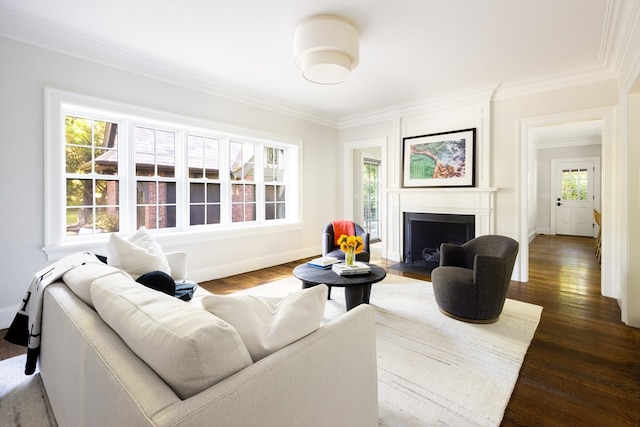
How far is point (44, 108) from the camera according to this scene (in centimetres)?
283

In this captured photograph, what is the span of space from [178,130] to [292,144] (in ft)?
6.24

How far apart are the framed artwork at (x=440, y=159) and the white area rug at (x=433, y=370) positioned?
208 cm

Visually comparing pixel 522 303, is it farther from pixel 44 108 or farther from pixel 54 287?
pixel 44 108

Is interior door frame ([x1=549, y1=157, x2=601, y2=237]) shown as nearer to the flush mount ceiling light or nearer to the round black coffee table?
the round black coffee table

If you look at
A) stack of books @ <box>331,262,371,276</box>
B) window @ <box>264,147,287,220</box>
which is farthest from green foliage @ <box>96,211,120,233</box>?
stack of books @ <box>331,262,371,276</box>

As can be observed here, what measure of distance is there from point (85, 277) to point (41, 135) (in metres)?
2.24

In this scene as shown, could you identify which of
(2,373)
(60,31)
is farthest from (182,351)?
(60,31)

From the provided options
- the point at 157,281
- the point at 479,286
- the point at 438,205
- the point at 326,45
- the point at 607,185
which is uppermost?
the point at 326,45

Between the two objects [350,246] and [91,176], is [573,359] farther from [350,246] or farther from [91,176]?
[91,176]

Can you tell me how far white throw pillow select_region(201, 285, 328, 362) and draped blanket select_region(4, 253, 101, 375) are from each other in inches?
50.1

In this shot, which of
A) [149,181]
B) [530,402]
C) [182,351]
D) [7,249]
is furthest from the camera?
[149,181]

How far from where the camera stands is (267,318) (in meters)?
1.15

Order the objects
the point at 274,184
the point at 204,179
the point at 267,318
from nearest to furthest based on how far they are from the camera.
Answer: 1. the point at 267,318
2. the point at 204,179
3. the point at 274,184

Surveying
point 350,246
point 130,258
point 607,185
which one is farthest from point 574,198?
point 130,258
